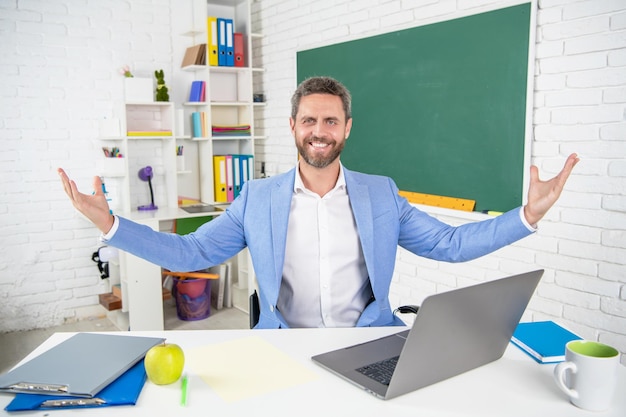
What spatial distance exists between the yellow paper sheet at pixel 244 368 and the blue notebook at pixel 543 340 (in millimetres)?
580

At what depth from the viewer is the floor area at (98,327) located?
3.89m

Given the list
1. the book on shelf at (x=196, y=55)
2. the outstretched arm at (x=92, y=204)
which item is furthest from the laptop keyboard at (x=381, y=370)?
the book on shelf at (x=196, y=55)

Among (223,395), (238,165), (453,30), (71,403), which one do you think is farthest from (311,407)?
(238,165)

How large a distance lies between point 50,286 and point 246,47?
2.45m

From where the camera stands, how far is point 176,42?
465cm

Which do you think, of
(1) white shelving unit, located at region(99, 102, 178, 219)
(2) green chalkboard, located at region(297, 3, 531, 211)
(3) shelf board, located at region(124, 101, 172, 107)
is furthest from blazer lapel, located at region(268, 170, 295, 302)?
(3) shelf board, located at region(124, 101, 172, 107)

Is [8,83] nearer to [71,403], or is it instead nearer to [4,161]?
[4,161]

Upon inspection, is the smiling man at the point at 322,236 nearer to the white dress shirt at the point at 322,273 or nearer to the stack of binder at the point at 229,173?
the white dress shirt at the point at 322,273

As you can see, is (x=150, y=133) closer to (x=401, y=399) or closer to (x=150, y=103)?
(x=150, y=103)

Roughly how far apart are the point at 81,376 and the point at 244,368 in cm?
37

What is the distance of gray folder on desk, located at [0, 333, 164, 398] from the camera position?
4.12ft

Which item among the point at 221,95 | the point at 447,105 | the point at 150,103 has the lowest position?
the point at 447,105

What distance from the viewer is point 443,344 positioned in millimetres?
1277

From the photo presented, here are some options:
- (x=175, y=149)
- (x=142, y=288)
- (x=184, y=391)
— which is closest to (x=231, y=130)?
(x=175, y=149)
